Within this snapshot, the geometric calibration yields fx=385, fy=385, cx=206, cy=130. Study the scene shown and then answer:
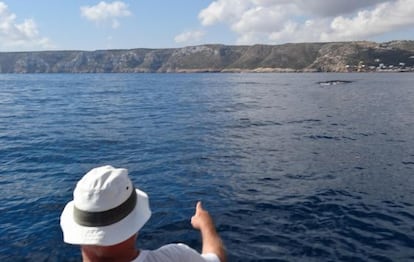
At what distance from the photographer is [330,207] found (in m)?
14.0

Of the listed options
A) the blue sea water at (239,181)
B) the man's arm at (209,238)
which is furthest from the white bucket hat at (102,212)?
the blue sea water at (239,181)

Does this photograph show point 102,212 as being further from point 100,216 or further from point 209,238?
point 209,238

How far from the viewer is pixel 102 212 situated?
3547 mm

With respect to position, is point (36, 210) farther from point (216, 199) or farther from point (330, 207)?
point (330, 207)

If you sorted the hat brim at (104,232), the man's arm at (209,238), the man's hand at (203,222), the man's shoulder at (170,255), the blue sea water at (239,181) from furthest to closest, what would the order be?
the blue sea water at (239,181) < the man's hand at (203,222) < the man's arm at (209,238) < the man's shoulder at (170,255) < the hat brim at (104,232)

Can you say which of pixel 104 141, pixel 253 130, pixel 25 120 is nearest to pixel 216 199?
pixel 104 141

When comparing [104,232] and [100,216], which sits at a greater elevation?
[100,216]

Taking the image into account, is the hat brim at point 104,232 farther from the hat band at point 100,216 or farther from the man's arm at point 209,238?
the man's arm at point 209,238

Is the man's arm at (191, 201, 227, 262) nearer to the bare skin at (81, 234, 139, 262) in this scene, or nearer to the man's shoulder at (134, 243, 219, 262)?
the man's shoulder at (134, 243, 219, 262)

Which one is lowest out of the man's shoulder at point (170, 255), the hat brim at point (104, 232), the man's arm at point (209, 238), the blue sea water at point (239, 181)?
the blue sea water at point (239, 181)

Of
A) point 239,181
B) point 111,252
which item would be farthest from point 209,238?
point 239,181

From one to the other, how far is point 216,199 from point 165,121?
21361mm

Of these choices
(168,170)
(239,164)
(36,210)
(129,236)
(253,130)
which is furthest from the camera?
(253,130)

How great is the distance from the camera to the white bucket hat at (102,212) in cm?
352
